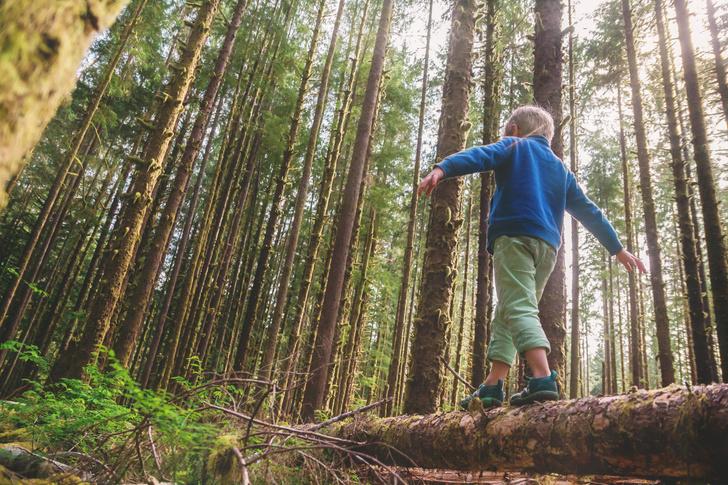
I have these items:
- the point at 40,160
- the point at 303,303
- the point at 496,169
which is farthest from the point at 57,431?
the point at 40,160

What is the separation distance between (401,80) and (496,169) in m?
12.5

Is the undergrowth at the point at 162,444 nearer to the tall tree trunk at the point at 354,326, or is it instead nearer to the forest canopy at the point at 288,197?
the forest canopy at the point at 288,197

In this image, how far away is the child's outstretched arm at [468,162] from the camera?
7.84 ft

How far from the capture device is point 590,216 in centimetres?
280

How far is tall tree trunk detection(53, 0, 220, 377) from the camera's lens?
5160 mm

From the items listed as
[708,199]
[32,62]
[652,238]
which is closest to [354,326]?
[652,238]

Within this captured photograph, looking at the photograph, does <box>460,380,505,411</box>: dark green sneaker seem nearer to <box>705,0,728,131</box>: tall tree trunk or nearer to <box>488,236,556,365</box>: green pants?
<box>488,236,556,365</box>: green pants

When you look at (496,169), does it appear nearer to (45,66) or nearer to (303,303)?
(45,66)

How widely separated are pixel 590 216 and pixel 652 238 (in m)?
8.13

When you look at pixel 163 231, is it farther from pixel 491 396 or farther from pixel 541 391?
pixel 541 391

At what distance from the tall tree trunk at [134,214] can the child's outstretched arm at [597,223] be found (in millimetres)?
5439

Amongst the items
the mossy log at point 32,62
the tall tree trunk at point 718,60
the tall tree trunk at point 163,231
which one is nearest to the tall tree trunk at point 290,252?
the tall tree trunk at point 163,231

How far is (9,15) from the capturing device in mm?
789

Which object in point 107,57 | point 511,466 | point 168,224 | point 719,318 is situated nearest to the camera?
point 511,466
